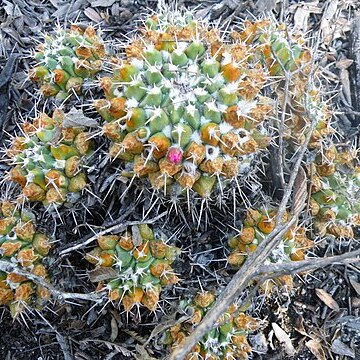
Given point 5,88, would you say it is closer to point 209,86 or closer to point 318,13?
point 209,86

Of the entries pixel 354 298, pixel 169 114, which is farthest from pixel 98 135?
pixel 354 298

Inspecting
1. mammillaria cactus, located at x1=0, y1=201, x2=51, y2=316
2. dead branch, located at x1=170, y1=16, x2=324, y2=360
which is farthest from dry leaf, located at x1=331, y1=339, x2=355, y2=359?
mammillaria cactus, located at x1=0, y1=201, x2=51, y2=316

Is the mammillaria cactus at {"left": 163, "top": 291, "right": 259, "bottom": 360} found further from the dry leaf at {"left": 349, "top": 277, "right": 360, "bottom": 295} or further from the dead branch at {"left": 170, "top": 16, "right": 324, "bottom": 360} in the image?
the dry leaf at {"left": 349, "top": 277, "right": 360, "bottom": 295}

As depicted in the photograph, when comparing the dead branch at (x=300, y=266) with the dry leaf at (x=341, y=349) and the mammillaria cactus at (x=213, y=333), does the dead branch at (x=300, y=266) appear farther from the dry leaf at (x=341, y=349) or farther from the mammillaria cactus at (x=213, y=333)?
the dry leaf at (x=341, y=349)

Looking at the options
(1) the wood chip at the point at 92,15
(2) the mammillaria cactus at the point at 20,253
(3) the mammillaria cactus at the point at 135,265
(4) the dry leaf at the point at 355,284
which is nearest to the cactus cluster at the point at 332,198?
(4) the dry leaf at the point at 355,284

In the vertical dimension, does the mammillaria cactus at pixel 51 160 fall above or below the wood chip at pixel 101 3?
below

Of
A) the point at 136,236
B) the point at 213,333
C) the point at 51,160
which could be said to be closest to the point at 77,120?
the point at 51,160
